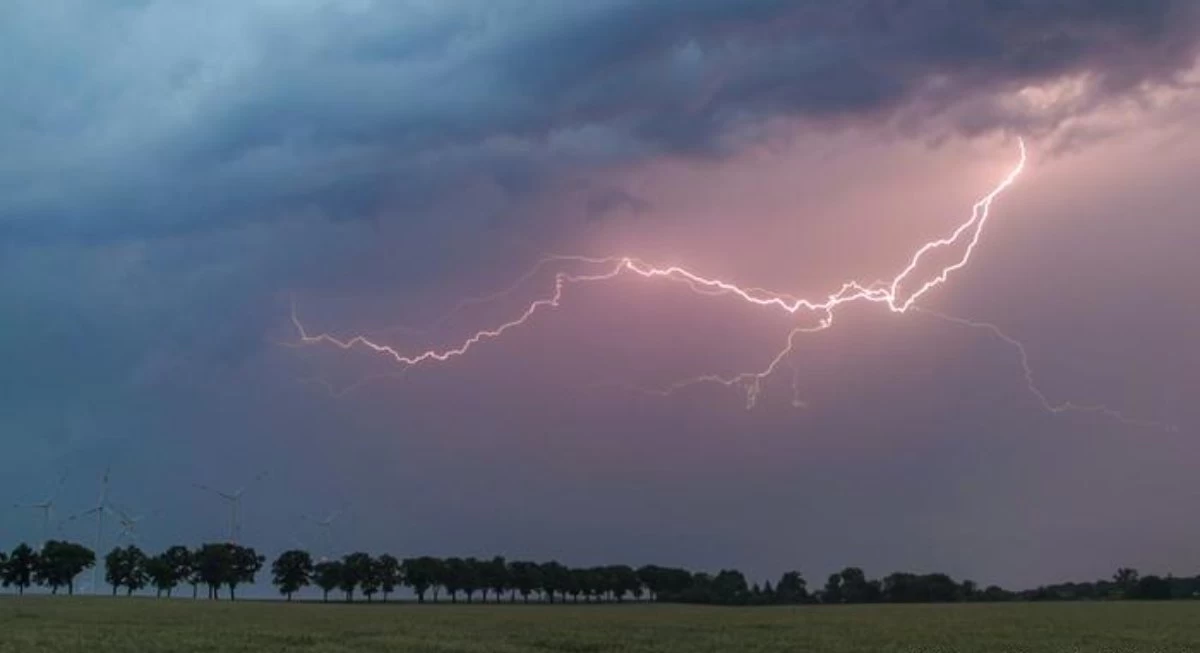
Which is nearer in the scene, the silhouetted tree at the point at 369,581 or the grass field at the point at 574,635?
the grass field at the point at 574,635

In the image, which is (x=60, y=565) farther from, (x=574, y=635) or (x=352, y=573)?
(x=574, y=635)

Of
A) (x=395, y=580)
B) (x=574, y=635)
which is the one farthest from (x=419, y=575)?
(x=574, y=635)

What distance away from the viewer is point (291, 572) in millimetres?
189250

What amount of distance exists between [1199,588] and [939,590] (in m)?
35.7

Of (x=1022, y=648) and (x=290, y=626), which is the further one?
(x=290, y=626)

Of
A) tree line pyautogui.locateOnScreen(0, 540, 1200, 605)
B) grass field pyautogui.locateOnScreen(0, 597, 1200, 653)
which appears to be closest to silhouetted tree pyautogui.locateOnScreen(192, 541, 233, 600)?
tree line pyautogui.locateOnScreen(0, 540, 1200, 605)

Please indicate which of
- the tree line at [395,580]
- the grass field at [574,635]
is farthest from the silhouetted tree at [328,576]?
the grass field at [574,635]

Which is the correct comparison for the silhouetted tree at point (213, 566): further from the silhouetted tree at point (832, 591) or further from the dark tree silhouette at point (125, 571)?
the silhouetted tree at point (832, 591)

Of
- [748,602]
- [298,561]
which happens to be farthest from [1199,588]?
[298,561]

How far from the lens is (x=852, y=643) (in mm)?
50750

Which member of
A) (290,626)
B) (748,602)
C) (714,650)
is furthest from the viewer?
(748,602)

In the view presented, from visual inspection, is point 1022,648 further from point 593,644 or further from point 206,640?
point 206,640

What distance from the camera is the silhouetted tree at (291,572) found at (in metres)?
189

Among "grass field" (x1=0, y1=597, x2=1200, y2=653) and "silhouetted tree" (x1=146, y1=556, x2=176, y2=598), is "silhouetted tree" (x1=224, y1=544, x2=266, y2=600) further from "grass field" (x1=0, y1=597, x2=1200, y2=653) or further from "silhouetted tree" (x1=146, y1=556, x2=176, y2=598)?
"grass field" (x1=0, y1=597, x2=1200, y2=653)
